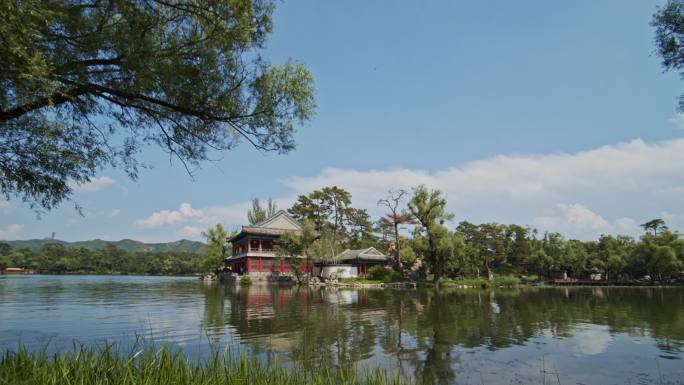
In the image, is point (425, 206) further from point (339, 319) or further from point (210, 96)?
point (210, 96)

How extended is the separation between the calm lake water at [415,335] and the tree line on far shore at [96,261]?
5948cm

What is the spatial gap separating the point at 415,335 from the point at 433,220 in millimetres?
23161

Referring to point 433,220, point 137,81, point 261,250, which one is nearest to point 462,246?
point 433,220

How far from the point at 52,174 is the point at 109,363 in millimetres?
3467

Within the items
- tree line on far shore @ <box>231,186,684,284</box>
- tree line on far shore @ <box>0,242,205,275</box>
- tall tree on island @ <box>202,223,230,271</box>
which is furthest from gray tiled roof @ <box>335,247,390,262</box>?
tree line on far shore @ <box>0,242,205,275</box>

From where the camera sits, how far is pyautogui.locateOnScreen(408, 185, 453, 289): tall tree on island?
33094mm

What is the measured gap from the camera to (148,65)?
5.61 metres

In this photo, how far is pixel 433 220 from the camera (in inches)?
1315

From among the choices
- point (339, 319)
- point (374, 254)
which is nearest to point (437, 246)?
point (374, 254)

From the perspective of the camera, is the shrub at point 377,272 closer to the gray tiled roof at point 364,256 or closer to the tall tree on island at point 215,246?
the gray tiled roof at point 364,256

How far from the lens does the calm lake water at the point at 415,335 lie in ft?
25.5

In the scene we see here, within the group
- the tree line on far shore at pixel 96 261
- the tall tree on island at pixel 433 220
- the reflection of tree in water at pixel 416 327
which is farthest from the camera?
the tree line on far shore at pixel 96 261

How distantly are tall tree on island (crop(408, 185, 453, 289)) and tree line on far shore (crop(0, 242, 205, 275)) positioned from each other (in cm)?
4808

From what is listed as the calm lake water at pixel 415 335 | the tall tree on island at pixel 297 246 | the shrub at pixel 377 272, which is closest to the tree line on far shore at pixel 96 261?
the tall tree on island at pixel 297 246
